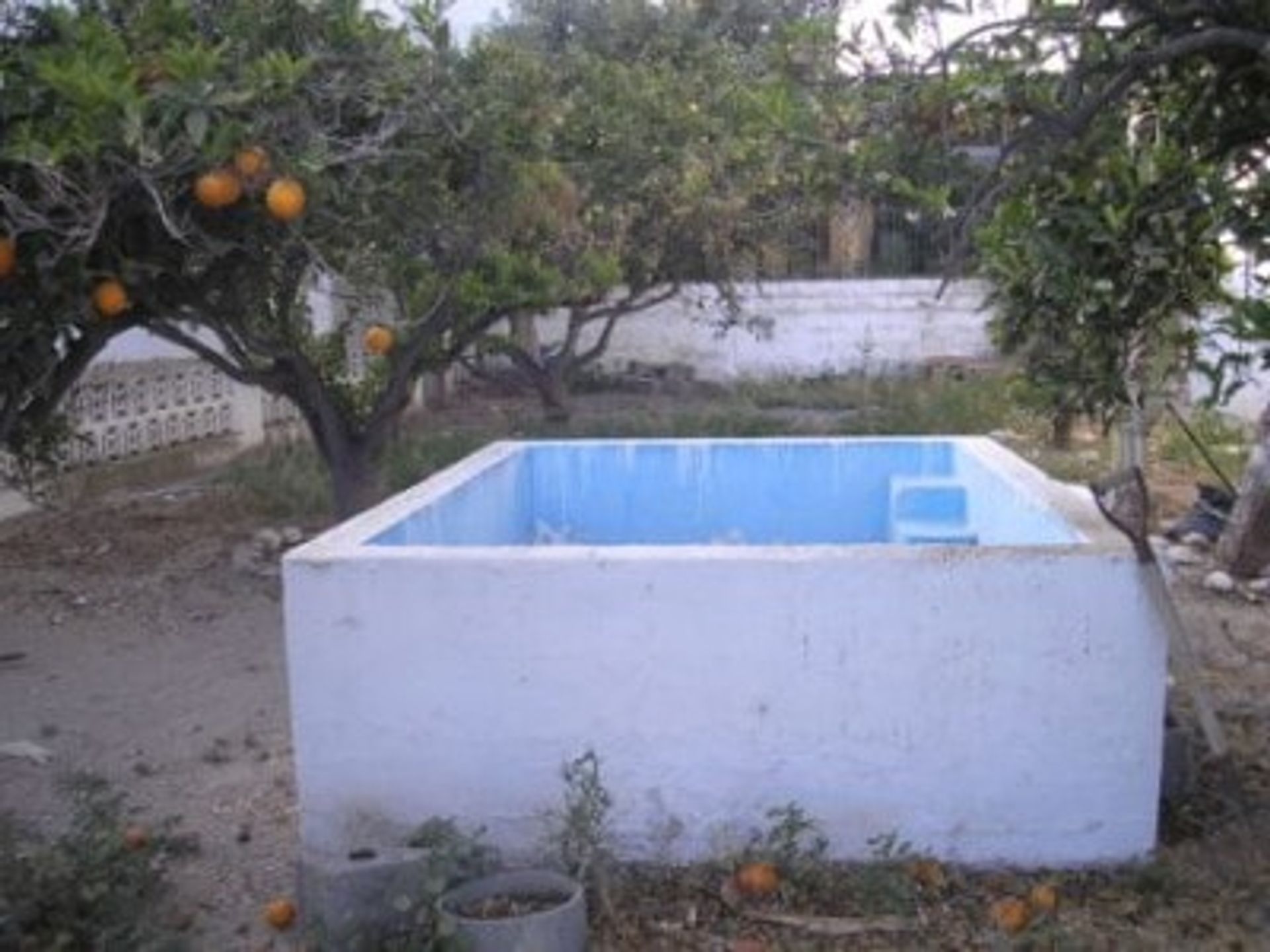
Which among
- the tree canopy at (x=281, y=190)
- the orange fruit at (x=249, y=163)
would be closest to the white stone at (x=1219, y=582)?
the tree canopy at (x=281, y=190)

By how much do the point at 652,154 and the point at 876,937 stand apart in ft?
28.4

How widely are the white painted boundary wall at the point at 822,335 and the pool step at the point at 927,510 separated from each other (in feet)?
37.4

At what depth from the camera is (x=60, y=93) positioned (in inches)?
148

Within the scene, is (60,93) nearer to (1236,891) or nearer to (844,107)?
(844,107)

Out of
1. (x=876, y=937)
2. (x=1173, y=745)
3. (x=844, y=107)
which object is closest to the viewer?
(x=844, y=107)

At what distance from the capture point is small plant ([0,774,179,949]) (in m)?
3.72

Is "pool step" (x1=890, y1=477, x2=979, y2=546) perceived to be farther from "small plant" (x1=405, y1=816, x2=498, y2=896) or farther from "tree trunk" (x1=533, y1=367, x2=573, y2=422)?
"tree trunk" (x1=533, y1=367, x2=573, y2=422)

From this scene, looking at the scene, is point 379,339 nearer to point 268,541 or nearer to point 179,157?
point 268,541

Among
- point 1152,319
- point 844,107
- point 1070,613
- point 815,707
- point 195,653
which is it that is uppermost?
point 844,107

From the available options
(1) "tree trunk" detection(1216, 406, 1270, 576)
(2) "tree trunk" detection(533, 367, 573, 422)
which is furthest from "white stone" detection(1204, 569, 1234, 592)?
(2) "tree trunk" detection(533, 367, 573, 422)

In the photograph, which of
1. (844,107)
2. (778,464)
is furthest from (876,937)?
(778,464)

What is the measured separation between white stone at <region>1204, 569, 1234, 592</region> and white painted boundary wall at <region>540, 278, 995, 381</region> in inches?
410

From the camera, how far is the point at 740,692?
4.20 m

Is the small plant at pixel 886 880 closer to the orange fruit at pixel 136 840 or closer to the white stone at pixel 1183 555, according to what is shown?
the orange fruit at pixel 136 840
